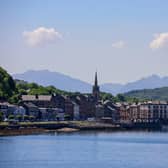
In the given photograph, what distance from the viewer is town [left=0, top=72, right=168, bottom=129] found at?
14714cm

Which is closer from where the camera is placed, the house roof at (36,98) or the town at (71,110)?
the town at (71,110)

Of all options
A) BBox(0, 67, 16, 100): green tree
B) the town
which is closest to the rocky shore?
the town

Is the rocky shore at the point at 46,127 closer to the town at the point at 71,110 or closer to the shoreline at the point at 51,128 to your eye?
the shoreline at the point at 51,128

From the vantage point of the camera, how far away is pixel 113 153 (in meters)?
77.5

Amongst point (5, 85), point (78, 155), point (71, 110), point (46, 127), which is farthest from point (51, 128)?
point (78, 155)

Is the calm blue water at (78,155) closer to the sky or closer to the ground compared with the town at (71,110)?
closer to the ground

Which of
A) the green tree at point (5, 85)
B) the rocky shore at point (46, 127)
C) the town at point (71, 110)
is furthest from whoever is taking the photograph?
the green tree at point (5, 85)

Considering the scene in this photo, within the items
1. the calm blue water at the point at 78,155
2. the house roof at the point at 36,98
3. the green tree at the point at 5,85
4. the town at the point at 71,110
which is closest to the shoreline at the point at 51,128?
the town at the point at 71,110

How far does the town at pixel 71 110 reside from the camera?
14714cm

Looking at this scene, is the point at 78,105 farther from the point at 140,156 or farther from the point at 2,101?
the point at 140,156

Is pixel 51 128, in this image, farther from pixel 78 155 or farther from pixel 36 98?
pixel 78 155

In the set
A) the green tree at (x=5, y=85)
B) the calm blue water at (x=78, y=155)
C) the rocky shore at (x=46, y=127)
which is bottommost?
the calm blue water at (x=78, y=155)

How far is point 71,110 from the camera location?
176m

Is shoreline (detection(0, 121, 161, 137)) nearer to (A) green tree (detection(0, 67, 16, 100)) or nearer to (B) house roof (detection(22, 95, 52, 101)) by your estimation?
(B) house roof (detection(22, 95, 52, 101))
